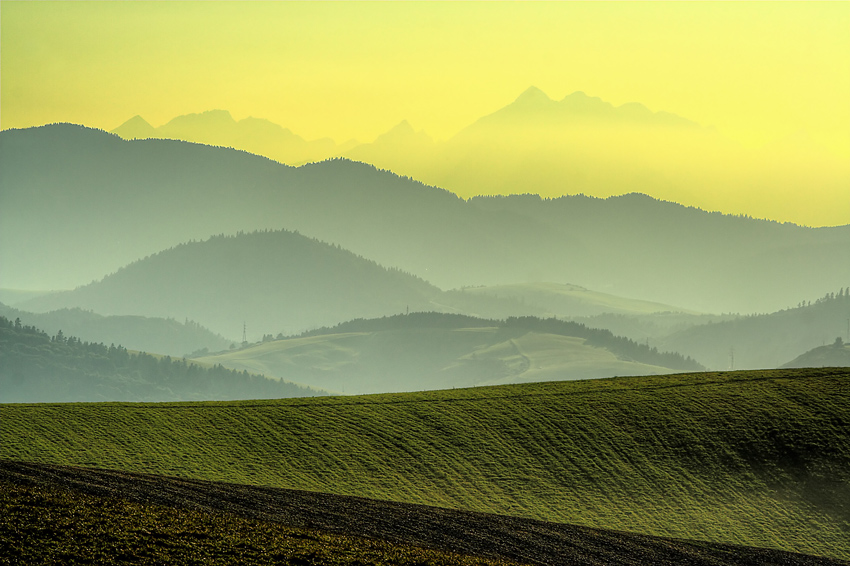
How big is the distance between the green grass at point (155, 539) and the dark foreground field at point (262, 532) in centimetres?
5

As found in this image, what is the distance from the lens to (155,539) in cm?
3688

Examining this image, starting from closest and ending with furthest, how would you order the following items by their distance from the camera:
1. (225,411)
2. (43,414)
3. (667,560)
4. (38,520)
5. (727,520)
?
(38,520) < (667,560) < (727,520) < (43,414) < (225,411)

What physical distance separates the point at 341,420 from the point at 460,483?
17.3 metres

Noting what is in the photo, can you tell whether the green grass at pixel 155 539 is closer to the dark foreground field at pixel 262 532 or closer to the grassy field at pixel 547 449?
the dark foreground field at pixel 262 532

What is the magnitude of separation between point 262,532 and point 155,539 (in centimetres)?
Result: 524

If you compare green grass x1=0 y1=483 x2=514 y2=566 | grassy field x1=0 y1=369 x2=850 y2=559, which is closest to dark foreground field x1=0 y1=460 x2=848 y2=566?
green grass x1=0 y1=483 x2=514 y2=566

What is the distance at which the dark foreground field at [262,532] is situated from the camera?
35.8 metres

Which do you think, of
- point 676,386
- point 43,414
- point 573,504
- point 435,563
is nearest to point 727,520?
point 573,504

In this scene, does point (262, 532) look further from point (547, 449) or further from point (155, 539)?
point (547, 449)

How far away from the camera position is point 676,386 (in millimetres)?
91562

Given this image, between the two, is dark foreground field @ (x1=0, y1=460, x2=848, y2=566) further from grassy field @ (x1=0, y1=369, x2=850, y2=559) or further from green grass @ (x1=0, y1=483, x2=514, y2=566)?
grassy field @ (x1=0, y1=369, x2=850, y2=559)

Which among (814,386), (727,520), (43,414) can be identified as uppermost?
(814,386)

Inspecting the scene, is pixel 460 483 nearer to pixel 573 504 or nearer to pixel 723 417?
pixel 573 504

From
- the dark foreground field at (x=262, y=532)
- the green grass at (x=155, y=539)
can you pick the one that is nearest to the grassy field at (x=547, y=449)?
the dark foreground field at (x=262, y=532)
